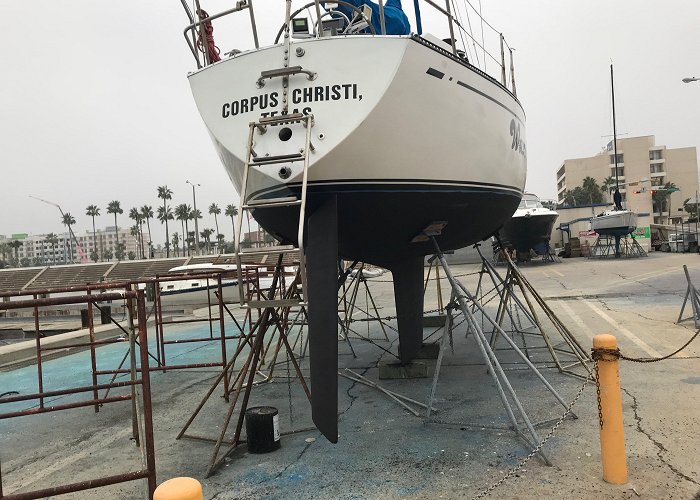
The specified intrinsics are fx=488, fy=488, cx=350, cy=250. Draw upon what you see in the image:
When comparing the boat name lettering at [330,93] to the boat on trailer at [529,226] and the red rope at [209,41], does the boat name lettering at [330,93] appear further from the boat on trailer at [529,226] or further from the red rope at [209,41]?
the boat on trailer at [529,226]

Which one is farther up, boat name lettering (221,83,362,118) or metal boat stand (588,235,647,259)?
boat name lettering (221,83,362,118)

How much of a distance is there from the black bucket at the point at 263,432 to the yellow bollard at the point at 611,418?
9.00 ft

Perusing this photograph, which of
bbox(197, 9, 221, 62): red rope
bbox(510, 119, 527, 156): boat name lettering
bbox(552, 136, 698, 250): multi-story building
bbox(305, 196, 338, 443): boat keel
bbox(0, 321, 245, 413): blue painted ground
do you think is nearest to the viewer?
bbox(305, 196, 338, 443): boat keel

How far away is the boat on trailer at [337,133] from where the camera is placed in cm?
398

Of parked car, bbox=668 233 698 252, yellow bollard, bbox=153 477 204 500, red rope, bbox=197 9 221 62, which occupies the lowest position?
parked car, bbox=668 233 698 252

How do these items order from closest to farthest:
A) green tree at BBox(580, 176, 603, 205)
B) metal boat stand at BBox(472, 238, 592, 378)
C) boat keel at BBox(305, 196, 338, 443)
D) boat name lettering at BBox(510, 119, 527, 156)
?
boat keel at BBox(305, 196, 338, 443) < boat name lettering at BBox(510, 119, 527, 156) < metal boat stand at BBox(472, 238, 592, 378) < green tree at BBox(580, 176, 603, 205)

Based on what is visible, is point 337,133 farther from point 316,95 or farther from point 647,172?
point 647,172

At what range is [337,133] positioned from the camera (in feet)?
13.0

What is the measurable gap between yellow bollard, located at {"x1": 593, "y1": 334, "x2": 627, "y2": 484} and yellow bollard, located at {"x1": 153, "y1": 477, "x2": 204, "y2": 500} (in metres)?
2.77

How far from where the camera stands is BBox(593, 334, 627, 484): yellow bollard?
3381mm

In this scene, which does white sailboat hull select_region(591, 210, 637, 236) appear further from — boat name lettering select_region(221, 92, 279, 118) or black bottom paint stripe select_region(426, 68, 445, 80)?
boat name lettering select_region(221, 92, 279, 118)

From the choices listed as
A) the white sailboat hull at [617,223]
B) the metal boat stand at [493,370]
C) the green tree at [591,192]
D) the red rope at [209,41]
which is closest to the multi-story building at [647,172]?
the green tree at [591,192]

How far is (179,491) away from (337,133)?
2.81 meters

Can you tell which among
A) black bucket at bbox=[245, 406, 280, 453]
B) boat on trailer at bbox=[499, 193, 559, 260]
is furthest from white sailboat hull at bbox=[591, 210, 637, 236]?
black bucket at bbox=[245, 406, 280, 453]
